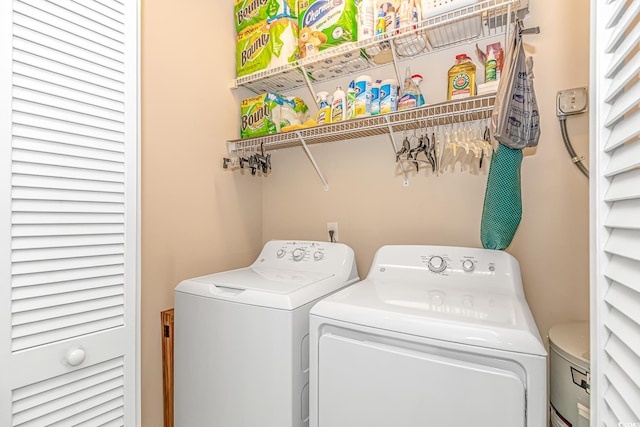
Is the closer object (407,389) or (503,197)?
(407,389)

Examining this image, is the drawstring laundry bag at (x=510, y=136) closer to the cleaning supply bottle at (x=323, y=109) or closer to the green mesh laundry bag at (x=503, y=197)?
the green mesh laundry bag at (x=503, y=197)

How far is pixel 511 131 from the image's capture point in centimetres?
116

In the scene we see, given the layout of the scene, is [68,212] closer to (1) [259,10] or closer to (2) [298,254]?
(2) [298,254]

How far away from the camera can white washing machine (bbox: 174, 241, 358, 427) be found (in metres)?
1.26

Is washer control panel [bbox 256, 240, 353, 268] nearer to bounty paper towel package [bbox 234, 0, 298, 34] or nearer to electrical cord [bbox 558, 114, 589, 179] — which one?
electrical cord [bbox 558, 114, 589, 179]

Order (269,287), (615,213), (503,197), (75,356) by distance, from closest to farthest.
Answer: (615,213) → (75,356) → (503,197) → (269,287)

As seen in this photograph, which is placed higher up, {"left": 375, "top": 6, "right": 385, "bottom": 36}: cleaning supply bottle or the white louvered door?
{"left": 375, "top": 6, "right": 385, "bottom": 36}: cleaning supply bottle

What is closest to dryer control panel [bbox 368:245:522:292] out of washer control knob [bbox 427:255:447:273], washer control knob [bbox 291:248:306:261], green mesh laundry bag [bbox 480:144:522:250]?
washer control knob [bbox 427:255:447:273]

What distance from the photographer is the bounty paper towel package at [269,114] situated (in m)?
1.98

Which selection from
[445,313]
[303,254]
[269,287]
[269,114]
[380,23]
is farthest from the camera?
[269,114]

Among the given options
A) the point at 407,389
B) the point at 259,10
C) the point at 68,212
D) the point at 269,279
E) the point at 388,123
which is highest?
the point at 259,10

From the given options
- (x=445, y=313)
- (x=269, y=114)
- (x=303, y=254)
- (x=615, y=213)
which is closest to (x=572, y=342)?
(x=445, y=313)

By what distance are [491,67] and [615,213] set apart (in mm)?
1045

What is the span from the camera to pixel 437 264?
4.96 ft
